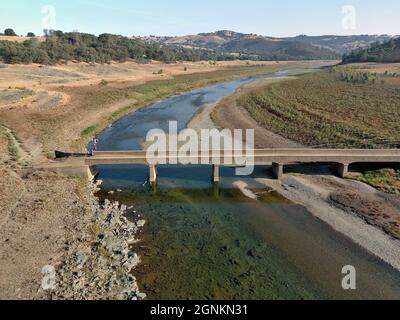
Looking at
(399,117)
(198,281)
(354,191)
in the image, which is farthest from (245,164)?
(399,117)

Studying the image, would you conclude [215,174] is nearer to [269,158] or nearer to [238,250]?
[269,158]

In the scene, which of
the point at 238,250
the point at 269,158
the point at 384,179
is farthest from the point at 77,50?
the point at 238,250

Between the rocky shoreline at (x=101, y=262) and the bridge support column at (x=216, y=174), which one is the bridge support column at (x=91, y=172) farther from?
the bridge support column at (x=216, y=174)

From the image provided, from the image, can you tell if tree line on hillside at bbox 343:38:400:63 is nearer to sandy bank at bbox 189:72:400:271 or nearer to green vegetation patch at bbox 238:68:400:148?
green vegetation patch at bbox 238:68:400:148

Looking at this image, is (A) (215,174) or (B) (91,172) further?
(B) (91,172)

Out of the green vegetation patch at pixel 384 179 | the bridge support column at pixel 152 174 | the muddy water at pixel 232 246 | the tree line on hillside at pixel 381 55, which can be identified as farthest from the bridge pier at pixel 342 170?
the tree line on hillside at pixel 381 55
